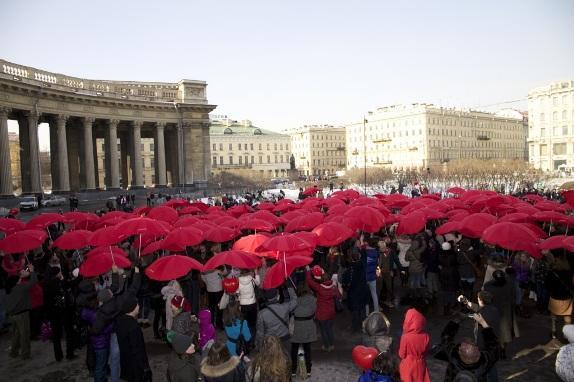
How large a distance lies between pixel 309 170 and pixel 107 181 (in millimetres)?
94939

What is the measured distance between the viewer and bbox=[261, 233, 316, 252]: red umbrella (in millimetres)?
8766

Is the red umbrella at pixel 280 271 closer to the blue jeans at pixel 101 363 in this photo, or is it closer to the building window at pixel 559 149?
the blue jeans at pixel 101 363

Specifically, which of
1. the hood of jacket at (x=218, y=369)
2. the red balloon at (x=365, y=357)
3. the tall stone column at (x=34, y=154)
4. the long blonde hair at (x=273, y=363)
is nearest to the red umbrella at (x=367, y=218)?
the red balloon at (x=365, y=357)

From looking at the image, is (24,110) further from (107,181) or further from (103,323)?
(103,323)

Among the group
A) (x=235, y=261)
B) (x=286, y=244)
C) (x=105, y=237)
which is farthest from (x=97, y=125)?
(x=235, y=261)

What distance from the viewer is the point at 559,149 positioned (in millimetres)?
94875

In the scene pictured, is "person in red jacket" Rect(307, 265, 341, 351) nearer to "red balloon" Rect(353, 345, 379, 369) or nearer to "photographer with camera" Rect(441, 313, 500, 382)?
"photographer with camera" Rect(441, 313, 500, 382)

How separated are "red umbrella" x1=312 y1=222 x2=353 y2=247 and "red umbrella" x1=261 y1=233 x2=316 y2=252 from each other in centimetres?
131

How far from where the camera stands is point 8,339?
1088 centimetres

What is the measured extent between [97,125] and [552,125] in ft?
286

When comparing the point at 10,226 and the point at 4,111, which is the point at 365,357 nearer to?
the point at 10,226

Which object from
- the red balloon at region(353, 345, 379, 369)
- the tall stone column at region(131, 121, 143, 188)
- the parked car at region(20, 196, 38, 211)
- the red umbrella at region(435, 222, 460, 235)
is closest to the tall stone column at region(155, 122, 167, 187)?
the tall stone column at region(131, 121, 143, 188)

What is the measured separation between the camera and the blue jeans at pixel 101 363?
717 centimetres

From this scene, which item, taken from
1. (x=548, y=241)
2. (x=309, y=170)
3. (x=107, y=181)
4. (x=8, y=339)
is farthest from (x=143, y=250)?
(x=309, y=170)
